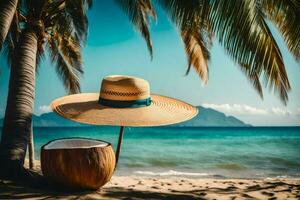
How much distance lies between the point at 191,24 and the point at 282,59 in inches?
47.9

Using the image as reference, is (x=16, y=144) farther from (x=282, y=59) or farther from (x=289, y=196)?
(x=289, y=196)

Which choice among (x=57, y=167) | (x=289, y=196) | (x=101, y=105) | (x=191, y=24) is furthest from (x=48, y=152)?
(x=289, y=196)

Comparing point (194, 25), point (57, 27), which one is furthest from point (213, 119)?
point (194, 25)

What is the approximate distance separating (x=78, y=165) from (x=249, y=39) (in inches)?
89.9

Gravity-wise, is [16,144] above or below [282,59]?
below

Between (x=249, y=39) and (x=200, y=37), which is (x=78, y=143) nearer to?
(x=249, y=39)

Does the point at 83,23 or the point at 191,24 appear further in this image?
the point at 83,23

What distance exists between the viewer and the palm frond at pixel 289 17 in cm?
385

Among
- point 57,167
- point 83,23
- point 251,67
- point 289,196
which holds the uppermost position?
point 83,23

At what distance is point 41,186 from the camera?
4.14 metres

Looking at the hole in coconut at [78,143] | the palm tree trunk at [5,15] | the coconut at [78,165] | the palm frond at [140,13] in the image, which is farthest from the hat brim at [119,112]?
the palm frond at [140,13]

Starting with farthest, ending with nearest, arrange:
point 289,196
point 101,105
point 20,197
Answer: point 289,196, point 101,105, point 20,197

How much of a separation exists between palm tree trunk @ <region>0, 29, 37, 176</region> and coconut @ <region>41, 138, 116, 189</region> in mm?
637

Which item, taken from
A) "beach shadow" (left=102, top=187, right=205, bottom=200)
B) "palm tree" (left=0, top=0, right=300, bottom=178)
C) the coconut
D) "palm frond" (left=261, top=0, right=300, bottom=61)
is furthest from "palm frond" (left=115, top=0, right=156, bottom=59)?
"beach shadow" (left=102, top=187, right=205, bottom=200)
